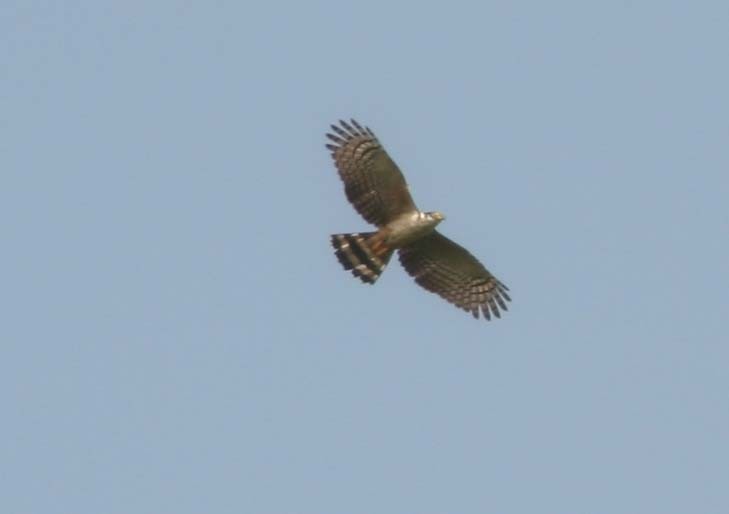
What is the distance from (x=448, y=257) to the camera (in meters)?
33.9

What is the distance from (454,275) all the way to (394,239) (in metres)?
1.50

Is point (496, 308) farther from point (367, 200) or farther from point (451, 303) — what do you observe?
point (367, 200)

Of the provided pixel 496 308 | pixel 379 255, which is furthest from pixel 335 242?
pixel 496 308

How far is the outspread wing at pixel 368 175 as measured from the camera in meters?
32.7

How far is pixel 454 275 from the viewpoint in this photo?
34.3m

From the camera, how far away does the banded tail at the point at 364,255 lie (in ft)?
109

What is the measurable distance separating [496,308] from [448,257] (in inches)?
51.0

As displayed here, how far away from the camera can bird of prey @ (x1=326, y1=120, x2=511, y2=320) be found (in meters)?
32.8

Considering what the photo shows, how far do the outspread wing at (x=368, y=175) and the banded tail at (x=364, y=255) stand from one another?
406mm

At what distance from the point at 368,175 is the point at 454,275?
7.92 feet

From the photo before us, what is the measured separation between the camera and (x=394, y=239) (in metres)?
33.2

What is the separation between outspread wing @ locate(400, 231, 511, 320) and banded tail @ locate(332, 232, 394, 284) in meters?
0.70

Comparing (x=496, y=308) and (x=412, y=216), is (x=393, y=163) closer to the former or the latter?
(x=412, y=216)

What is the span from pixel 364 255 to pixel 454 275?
5.48ft
